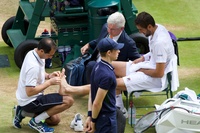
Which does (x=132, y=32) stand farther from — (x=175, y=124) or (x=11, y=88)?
(x=175, y=124)

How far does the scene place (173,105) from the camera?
7430mm

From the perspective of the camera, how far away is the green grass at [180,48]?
885 centimetres

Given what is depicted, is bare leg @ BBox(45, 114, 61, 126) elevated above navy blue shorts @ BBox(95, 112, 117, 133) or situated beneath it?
situated beneath

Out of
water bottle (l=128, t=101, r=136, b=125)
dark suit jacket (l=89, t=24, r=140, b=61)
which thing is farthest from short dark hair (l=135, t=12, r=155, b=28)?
water bottle (l=128, t=101, r=136, b=125)

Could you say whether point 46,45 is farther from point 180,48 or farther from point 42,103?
point 180,48

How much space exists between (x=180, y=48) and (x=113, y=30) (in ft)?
11.7

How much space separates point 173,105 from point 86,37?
3.21 meters

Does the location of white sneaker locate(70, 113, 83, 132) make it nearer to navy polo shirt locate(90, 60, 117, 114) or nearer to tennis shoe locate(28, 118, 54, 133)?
tennis shoe locate(28, 118, 54, 133)

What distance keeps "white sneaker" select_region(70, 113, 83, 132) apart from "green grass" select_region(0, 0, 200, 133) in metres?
0.59

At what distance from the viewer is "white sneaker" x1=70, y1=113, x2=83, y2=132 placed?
7871 millimetres

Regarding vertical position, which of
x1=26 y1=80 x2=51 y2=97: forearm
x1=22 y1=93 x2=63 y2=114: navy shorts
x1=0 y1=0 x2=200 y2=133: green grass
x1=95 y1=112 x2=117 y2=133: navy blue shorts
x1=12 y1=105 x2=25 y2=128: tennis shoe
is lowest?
x1=0 y1=0 x2=200 y2=133: green grass

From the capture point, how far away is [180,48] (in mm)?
11367

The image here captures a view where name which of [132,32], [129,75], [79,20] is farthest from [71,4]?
[129,75]

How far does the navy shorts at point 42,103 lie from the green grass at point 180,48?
1.25 feet
